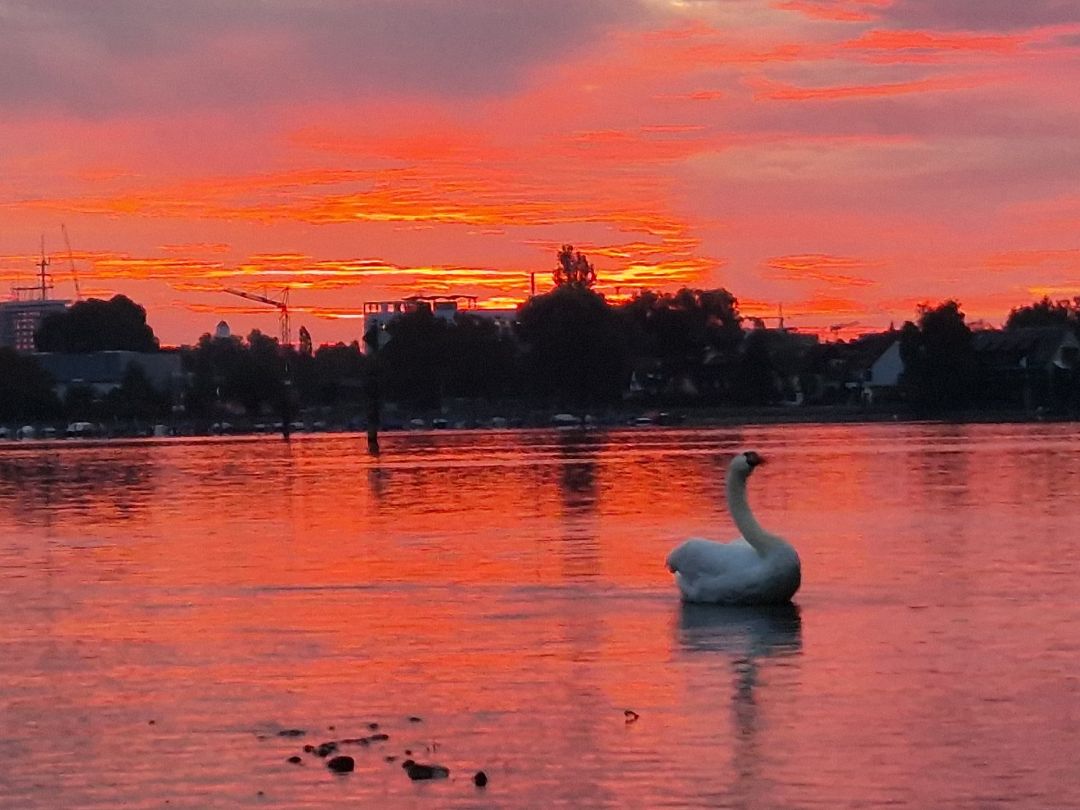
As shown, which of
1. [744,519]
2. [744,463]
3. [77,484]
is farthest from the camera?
[77,484]

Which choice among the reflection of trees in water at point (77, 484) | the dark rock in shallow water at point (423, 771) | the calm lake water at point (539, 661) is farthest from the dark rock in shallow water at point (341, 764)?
the reflection of trees in water at point (77, 484)

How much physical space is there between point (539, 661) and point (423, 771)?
6452mm

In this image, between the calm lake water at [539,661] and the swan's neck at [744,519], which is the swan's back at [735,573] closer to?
the swan's neck at [744,519]

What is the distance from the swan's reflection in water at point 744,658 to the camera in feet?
56.1

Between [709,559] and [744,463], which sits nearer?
[709,559]

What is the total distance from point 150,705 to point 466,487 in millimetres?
44091

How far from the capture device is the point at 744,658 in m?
23.5

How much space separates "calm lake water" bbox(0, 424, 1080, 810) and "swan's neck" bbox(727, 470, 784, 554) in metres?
1.00

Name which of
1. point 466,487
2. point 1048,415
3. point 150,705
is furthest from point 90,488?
point 1048,415

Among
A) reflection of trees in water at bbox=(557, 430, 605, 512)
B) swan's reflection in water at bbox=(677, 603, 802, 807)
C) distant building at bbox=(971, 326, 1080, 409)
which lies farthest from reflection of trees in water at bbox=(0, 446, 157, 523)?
distant building at bbox=(971, 326, 1080, 409)

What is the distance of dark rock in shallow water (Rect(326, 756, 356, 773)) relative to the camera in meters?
17.5

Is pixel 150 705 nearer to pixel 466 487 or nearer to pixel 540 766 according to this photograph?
pixel 540 766

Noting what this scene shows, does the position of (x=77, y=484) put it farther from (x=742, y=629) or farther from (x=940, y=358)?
(x=940, y=358)

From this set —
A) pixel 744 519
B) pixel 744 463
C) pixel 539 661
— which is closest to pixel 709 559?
pixel 744 519
